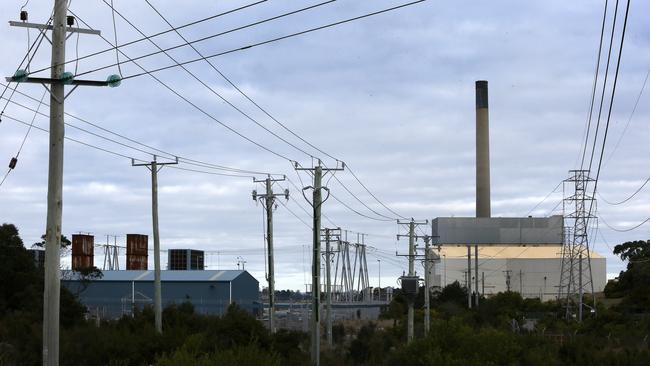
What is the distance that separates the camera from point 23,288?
190 ft

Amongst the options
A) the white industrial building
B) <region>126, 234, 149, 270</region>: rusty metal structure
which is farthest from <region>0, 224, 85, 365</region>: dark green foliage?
the white industrial building

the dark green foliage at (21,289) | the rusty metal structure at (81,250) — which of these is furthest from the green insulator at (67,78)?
the rusty metal structure at (81,250)

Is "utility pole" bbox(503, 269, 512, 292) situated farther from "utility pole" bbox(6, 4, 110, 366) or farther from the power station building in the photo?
"utility pole" bbox(6, 4, 110, 366)

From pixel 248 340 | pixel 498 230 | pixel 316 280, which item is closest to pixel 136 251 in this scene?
pixel 498 230

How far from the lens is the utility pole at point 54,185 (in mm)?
18672

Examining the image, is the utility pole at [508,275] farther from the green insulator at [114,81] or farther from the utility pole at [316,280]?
the green insulator at [114,81]

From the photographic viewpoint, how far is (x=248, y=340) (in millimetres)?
46156

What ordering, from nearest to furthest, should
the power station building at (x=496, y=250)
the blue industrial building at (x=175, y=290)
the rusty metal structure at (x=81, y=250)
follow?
the blue industrial building at (x=175, y=290) → the rusty metal structure at (x=81, y=250) → the power station building at (x=496, y=250)

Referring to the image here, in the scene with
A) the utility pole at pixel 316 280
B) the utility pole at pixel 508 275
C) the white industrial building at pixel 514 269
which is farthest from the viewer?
the white industrial building at pixel 514 269

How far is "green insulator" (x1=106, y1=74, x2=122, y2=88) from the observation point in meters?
18.8

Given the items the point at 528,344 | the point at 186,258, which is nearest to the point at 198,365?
the point at 528,344

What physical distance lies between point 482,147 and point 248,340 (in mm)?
78639

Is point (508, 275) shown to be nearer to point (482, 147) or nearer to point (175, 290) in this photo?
point (482, 147)

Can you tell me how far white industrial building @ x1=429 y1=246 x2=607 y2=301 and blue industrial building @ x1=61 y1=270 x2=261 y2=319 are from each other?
38326mm
